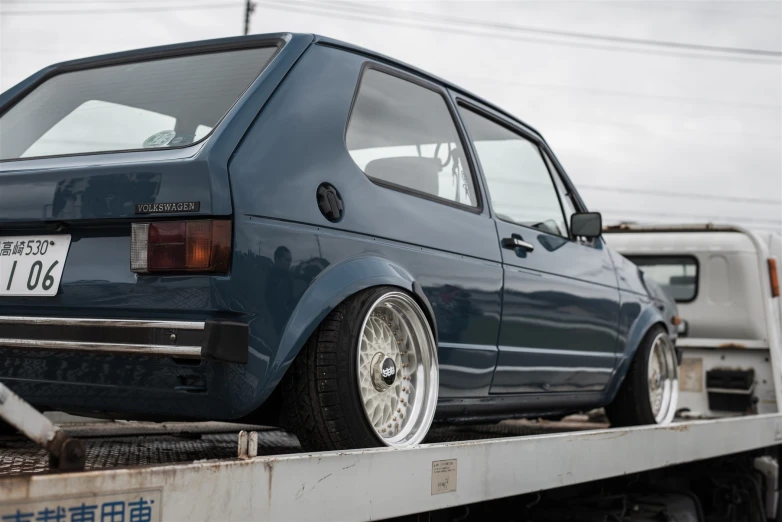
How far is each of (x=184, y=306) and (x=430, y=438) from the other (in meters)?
2.20

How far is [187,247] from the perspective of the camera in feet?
7.88

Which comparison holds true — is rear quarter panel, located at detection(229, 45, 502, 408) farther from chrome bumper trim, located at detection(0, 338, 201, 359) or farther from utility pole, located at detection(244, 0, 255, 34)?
utility pole, located at detection(244, 0, 255, 34)

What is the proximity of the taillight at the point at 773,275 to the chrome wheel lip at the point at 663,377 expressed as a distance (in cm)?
173

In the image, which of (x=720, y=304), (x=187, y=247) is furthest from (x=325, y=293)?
(x=720, y=304)

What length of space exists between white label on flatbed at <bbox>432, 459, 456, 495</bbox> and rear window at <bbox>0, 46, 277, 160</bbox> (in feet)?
3.95

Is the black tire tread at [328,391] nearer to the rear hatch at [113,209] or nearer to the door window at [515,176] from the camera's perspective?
the rear hatch at [113,209]

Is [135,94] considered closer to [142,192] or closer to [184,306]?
[142,192]

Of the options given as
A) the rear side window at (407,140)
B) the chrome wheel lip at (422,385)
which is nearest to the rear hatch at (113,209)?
the rear side window at (407,140)

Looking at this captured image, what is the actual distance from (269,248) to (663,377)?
3.50 m

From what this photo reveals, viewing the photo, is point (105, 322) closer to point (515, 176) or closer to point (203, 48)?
point (203, 48)

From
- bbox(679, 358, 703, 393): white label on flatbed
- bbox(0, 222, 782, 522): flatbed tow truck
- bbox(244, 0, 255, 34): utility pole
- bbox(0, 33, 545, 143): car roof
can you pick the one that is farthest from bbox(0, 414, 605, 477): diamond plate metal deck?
bbox(244, 0, 255, 34): utility pole

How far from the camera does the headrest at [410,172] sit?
3.10m

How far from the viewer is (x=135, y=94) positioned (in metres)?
3.23

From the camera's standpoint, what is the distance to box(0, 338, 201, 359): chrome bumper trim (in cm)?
237
